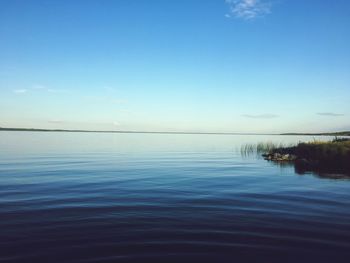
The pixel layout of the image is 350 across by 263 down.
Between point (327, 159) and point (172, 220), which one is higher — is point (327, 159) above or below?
above

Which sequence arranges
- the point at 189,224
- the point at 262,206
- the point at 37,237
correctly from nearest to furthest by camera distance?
the point at 37,237 < the point at 189,224 < the point at 262,206

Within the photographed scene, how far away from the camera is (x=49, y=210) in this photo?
17.4m

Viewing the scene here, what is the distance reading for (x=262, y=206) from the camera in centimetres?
1919

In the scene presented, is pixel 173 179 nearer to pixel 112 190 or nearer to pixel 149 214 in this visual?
pixel 112 190

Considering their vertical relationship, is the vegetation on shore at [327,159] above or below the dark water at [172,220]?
above

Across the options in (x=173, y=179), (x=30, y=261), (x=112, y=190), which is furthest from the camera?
(x=173, y=179)

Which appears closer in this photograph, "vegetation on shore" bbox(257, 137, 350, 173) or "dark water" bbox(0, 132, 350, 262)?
"dark water" bbox(0, 132, 350, 262)

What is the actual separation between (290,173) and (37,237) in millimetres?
28075

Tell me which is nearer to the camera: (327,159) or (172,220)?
(172,220)

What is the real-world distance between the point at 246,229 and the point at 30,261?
8.08 meters

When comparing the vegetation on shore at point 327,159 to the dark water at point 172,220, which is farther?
the vegetation on shore at point 327,159

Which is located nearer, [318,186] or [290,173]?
[318,186]

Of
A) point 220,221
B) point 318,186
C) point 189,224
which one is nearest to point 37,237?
point 189,224

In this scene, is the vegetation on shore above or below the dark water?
above
